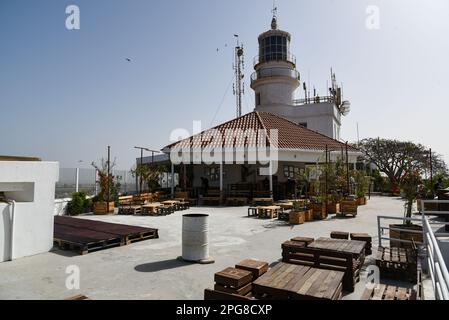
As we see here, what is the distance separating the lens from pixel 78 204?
15195 mm

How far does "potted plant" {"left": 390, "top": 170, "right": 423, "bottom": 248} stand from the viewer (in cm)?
729

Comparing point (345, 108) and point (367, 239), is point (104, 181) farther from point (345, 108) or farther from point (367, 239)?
point (345, 108)

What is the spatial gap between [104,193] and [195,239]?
36.5 feet

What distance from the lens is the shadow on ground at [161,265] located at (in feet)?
20.5

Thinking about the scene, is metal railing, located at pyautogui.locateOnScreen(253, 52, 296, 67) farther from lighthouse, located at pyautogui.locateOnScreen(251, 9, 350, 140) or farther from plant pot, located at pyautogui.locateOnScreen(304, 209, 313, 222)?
plant pot, located at pyautogui.locateOnScreen(304, 209, 313, 222)

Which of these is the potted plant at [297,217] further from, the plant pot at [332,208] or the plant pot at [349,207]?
the plant pot at [332,208]

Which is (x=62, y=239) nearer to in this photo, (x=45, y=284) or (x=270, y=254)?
(x=45, y=284)

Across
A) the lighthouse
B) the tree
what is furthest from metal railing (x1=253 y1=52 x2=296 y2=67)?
the tree

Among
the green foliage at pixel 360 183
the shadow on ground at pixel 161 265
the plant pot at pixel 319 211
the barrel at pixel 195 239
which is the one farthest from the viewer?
the green foliage at pixel 360 183

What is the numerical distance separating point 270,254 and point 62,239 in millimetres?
5619

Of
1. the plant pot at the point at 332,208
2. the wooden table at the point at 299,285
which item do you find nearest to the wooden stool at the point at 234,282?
the wooden table at the point at 299,285

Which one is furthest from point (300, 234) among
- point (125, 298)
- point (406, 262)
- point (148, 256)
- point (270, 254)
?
point (125, 298)

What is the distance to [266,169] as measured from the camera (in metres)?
21.6

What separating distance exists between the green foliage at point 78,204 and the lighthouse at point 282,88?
22.3m
